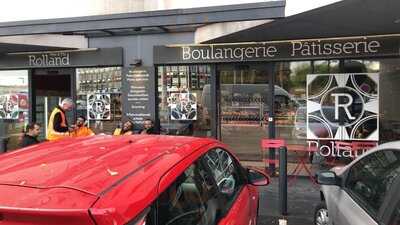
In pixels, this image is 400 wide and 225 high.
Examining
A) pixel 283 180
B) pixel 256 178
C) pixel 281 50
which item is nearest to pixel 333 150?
pixel 281 50

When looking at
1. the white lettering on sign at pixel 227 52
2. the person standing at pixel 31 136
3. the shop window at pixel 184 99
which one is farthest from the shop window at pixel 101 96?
the person standing at pixel 31 136

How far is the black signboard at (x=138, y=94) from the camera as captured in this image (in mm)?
11109

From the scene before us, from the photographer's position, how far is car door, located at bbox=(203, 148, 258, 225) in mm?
3426

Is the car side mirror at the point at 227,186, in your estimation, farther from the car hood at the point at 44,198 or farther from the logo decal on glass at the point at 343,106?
the logo decal on glass at the point at 343,106

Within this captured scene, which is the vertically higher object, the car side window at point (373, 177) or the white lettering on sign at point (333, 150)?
the car side window at point (373, 177)

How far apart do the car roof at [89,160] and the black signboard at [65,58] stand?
7.93 m

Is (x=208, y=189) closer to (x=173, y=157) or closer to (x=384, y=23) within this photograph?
(x=173, y=157)

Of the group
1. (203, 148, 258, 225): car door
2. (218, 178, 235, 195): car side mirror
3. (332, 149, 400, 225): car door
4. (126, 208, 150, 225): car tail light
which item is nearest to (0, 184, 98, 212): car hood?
(126, 208, 150, 225): car tail light

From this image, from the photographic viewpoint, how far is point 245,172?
4.40 metres

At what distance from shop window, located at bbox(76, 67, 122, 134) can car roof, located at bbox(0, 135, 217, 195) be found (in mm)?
8231

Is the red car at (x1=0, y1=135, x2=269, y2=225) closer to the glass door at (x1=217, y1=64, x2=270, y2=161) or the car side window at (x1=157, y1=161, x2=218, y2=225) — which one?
the car side window at (x1=157, y1=161, x2=218, y2=225)

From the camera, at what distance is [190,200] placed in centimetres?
281

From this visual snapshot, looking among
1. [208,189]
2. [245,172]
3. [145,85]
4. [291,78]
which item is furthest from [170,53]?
[208,189]

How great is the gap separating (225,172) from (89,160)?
1397mm
